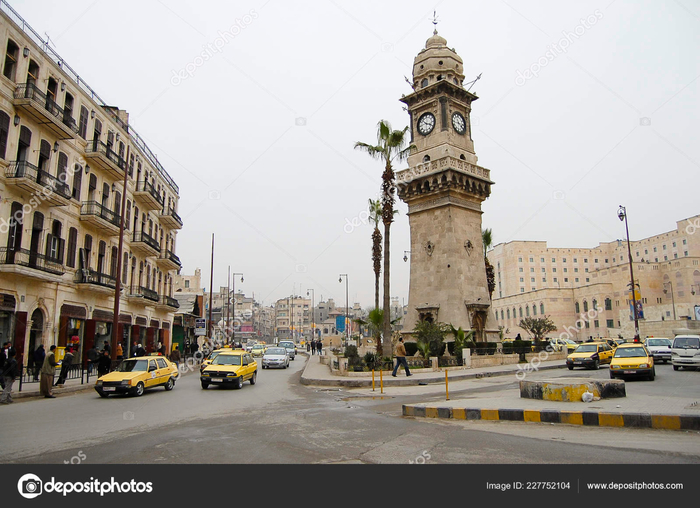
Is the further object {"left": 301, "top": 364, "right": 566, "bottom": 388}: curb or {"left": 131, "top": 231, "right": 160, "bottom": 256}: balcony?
{"left": 131, "top": 231, "right": 160, "bottom": 256}: balcony

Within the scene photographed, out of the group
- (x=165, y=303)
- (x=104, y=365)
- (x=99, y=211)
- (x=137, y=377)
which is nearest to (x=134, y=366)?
(x=137, y=377)

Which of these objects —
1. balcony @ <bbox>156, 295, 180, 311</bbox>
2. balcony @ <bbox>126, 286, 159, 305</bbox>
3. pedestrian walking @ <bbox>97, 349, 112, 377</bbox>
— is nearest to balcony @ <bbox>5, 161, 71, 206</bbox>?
pedestrian walking @ <bbox>97, 349, 112, 377</bbox>

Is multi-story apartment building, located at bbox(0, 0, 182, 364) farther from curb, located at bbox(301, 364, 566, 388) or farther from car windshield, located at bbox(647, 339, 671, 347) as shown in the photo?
car windshield, located at bbox(647, 339, 671, 347)

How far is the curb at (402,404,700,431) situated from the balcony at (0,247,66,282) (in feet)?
57.6

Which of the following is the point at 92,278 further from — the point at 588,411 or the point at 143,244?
the point at 588,411

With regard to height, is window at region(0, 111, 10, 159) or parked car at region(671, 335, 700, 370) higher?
window at region(0, 111, 10, 159)

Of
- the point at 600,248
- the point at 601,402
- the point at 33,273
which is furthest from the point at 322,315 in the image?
the point at 601,402

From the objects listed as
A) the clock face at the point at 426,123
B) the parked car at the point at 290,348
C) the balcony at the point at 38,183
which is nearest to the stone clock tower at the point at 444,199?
the clock face at the point at 426,123

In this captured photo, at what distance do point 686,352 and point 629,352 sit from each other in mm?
6691

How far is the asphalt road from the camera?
6.73m

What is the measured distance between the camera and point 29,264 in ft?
68.8
